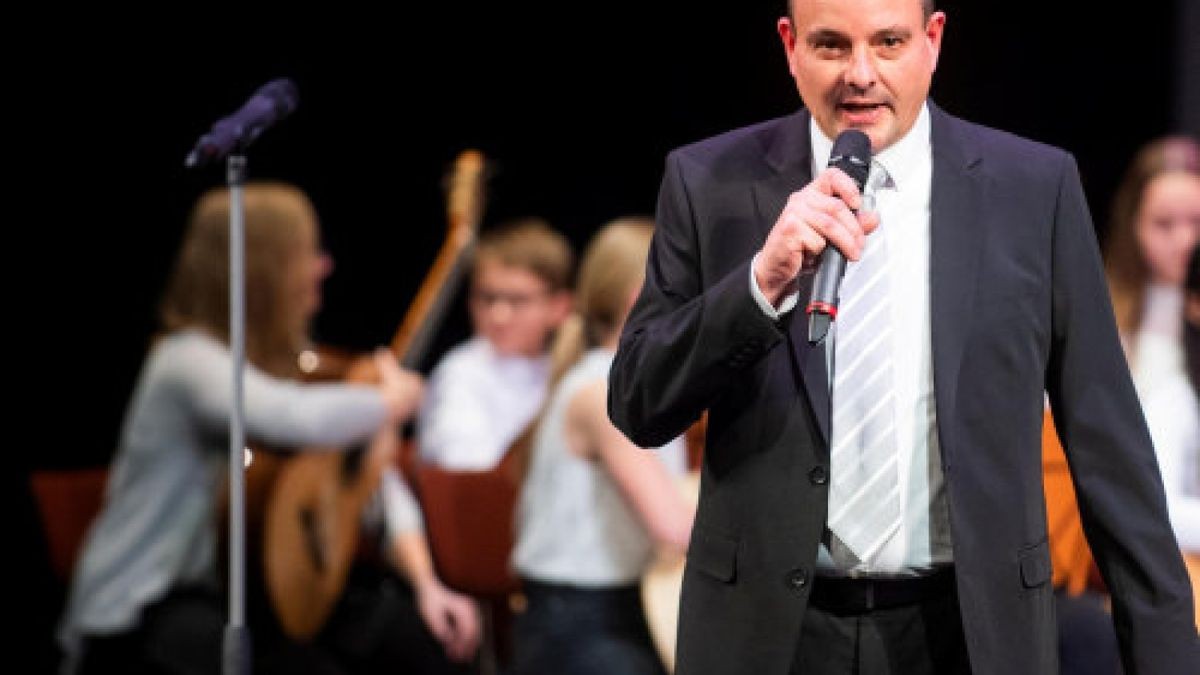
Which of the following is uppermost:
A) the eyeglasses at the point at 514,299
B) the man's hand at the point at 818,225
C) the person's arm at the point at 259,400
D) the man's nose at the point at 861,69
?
the man's nose at the point at 861,69

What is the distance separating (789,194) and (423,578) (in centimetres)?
284

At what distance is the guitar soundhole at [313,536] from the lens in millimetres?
4363

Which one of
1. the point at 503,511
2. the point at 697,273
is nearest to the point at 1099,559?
the point at 697,273

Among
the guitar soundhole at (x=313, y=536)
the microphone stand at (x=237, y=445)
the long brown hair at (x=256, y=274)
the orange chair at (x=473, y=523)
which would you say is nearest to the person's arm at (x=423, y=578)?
the orange chair at (x=473, y=523)

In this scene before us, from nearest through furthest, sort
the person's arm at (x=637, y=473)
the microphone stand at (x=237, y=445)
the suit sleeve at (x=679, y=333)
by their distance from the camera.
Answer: the suit sleeve at (x=679, y=333) → the microphone stand at (x=237, y=445) → the person's arm at (x=637, y=473)

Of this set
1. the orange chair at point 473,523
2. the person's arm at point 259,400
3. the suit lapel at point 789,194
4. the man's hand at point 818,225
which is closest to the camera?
the man's hand at point 818,225

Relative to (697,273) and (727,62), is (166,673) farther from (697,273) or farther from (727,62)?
(727,62)

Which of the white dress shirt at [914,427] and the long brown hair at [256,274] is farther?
the long brown hair at [256,274]

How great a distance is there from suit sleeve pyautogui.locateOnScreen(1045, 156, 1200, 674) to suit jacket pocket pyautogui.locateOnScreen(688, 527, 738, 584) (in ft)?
1.23

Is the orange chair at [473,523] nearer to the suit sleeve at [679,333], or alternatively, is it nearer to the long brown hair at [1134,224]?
Result: the long brown hair at [1134,224]

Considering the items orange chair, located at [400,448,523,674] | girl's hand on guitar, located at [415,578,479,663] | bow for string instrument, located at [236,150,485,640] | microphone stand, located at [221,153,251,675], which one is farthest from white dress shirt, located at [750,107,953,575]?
girl's hand on guitar, located at [415,578,479,663]

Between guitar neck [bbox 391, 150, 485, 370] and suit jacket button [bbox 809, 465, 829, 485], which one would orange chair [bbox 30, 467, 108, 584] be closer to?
guitar neck [bbox 391, 150, 485, 370]

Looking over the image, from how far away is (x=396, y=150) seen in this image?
19.6 feet

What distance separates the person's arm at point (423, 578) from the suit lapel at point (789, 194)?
2.44 m
